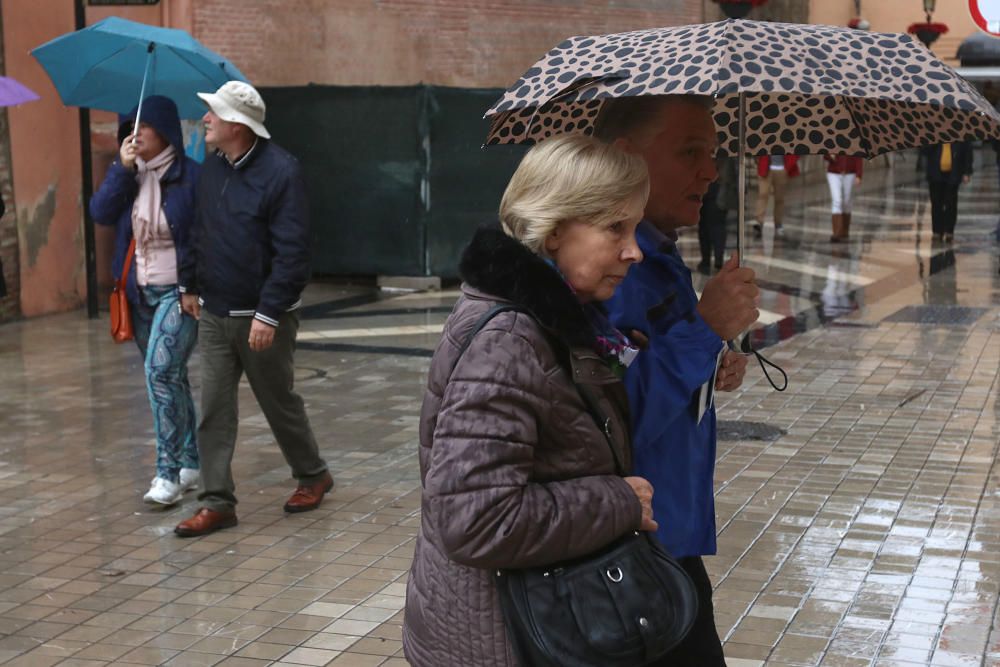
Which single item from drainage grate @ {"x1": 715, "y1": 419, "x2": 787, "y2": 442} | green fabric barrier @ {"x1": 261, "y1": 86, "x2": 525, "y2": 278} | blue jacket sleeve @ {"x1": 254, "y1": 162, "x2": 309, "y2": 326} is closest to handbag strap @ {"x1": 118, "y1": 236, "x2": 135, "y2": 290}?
blue jacket sleeve @ {"x1": 254, "y1": 162, "x2": 309, "y2": 326}

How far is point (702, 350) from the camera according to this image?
11.2ft

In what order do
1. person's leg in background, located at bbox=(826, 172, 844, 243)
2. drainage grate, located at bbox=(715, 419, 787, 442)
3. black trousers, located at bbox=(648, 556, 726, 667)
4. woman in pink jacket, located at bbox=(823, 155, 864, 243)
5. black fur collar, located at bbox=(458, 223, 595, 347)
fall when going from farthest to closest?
person's leg in background, located at bbox=(826, 172, 844, 243) < woman in pink jacket, located at bbox=(823, 155, 864, 243) < drainage grate, located at bbox=(715, 419, 787, 442) < black trousers, located at bbox=(648, 556, 726, 667) < black fur collar, located at bbox=(458, 223, 595, 347)

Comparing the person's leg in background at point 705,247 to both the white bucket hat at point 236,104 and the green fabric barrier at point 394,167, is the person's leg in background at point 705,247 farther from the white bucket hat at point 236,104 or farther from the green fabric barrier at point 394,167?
the white bucket hat at point 236,104

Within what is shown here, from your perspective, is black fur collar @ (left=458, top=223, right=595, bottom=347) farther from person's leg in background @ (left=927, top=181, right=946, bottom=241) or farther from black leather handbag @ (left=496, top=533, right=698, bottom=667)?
person's leg in background @ (left=927, top=181, right=946, bottom=241)

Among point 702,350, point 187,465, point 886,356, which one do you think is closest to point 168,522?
point 187,465

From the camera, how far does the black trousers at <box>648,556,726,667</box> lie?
3518 mm

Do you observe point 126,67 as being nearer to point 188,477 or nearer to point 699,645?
point 188,477

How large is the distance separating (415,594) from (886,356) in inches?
369

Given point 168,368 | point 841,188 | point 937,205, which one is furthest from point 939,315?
point 168,368

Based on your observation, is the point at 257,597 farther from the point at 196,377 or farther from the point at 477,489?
the point at 196,377

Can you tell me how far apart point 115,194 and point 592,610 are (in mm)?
5187

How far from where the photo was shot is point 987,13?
840cm

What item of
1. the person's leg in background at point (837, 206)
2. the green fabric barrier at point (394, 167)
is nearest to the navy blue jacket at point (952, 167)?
the person's leg in background at point (837, 206)

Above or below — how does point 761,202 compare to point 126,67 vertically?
below
